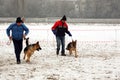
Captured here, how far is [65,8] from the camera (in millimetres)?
61500

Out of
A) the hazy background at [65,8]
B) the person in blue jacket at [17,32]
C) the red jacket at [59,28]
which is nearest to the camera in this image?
the person in blue jacket at [17,32]

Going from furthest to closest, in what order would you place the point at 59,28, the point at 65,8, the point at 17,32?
the point at 65,8 < the point at 59,28 < the point at 17,32

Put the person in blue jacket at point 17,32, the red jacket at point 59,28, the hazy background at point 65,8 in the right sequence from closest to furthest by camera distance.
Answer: the person in blue jacket at point 17,32, the red jacket at point 59,28, the hazy background at point 65,8

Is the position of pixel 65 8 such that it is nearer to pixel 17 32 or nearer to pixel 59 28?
pixel 59 28

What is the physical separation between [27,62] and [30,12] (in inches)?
1920

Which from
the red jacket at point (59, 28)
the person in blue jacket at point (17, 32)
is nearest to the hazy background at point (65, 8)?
the red jacket at point (59, 28)

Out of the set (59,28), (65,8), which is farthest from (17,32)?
(65,8)

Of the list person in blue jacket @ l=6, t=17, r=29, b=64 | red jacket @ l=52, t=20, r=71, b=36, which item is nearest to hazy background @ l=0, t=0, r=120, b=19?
red jacket @ l=52, t=20, r=71, b=36

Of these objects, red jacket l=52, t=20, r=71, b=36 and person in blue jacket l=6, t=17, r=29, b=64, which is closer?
person in blue jacket l=6, t=17, r=29, b=64

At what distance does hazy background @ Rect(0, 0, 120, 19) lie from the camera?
61188mm

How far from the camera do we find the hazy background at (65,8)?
201 feet

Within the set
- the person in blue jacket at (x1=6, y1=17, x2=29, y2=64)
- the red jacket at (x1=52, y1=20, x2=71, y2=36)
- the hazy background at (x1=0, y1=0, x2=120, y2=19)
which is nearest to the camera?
the person in blue jacket at (x1=6, y1=17, x2=29, y2=64)

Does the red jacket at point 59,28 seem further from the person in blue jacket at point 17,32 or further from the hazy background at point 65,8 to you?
the hazy background at point 65,8

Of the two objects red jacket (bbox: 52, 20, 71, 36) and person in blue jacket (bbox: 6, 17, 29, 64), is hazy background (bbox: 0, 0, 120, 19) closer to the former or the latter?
red jacket (bbox: 52, 20, 71, 36)
